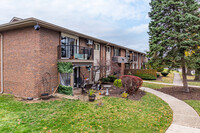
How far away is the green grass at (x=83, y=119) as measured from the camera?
4641 millimetres

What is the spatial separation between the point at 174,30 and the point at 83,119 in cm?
1081

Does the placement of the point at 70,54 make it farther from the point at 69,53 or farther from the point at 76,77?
the point at 76,77

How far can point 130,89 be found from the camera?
10180 mm

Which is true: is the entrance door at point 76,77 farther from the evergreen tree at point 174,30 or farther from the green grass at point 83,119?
the evergreen tree at point 174,30

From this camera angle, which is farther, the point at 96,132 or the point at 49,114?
the point at 49,114

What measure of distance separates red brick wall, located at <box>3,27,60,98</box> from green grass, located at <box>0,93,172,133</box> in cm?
217

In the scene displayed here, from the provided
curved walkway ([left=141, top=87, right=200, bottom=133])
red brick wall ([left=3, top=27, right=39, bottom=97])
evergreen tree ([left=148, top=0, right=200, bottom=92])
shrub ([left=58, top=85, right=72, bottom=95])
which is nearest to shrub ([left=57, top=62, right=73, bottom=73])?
shrub ([left=58, top=85, right=72, bottom=95])

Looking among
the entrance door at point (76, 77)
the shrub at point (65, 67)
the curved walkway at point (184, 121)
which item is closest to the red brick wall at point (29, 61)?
the shrub at point (65, 67)

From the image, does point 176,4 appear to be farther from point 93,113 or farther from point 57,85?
point 57,85

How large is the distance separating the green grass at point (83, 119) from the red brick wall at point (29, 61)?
7.11 feet

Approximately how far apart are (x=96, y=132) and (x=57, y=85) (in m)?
6.77

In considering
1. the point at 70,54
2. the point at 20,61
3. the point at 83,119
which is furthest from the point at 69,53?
the point at 83,119

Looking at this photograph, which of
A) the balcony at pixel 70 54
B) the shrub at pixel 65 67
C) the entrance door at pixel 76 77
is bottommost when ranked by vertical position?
the entrance door at pixel 76 77

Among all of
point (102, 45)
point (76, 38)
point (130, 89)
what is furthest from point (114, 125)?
point (102, 45)
